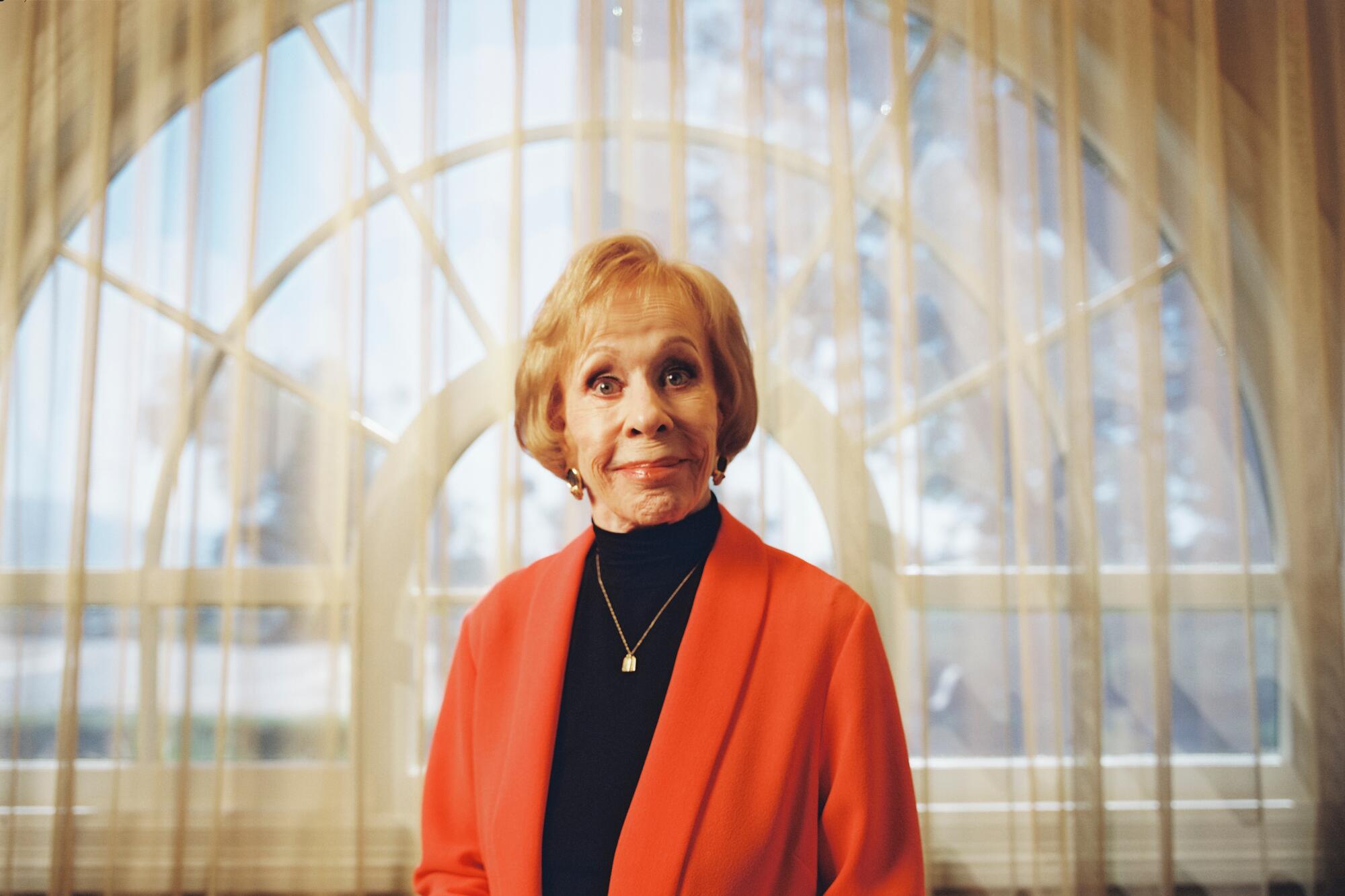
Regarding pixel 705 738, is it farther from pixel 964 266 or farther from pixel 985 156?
Result: pixel 985 156

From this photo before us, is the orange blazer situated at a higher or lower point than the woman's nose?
lower

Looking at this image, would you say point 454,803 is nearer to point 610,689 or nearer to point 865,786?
point 610,689

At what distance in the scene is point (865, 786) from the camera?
0.89 metres

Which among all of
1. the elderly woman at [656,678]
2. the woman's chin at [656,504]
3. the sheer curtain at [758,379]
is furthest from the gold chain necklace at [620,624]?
the sheer curtain at [758,379]

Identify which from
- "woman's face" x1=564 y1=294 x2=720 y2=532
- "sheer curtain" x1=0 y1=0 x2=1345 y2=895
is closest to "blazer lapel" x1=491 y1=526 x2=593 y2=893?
"woman's face" x1=564 y1=294 x2=720 y2=532

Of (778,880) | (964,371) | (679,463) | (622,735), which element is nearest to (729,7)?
(964,371)

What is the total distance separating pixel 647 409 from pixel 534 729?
0.38 m

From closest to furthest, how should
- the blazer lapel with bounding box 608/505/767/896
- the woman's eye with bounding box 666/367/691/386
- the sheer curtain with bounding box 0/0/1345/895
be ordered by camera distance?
1. the blazer lapel with bounding box 608/505/767/896
2. the woman's eye with bounding box 666/367/691/386
3. the sheer curtain with bounding box 0/0/1345/895

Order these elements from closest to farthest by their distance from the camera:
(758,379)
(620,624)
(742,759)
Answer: (742,759) → (620,624) → (758,379)

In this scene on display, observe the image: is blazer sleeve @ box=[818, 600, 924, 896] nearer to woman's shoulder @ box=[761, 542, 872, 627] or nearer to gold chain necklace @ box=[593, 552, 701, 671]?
woman's shoulder @ box=[761, 542, 872, 627]

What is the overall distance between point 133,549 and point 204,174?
0.75m

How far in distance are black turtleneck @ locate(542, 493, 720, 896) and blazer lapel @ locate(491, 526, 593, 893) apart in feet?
0.06

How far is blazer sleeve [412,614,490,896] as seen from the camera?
1017mm

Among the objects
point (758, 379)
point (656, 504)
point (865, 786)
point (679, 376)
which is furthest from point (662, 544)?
point (758, 379)
